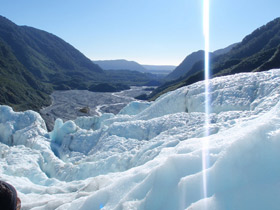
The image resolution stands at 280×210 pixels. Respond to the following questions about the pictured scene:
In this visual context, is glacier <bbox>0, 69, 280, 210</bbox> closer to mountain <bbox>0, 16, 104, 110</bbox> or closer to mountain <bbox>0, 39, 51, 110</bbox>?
mountain <bbox>0, 39, 51, 110</bbox>

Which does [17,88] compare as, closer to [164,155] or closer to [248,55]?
[164,155]

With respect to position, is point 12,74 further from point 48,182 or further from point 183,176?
point 183,176

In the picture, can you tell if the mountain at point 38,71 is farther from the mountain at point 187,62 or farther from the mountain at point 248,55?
the mountain at point 248,55

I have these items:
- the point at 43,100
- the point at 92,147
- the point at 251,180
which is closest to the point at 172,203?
the point at 251,180

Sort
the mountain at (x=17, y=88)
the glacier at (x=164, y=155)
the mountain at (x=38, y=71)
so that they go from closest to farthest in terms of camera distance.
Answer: the glacier at (x=164, y=155)
the mountain at (x=17, y=88)
the mountain at (x=38, y=71)

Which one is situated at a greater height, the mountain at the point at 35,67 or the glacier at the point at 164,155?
the mountain at the point at 35,67

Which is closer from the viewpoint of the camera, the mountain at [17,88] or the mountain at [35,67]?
the mountain at [17,88]

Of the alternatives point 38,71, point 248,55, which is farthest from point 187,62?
point 38,71

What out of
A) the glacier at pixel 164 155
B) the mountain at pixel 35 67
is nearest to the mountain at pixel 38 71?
the mountain at pixel 35 67
